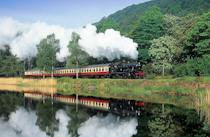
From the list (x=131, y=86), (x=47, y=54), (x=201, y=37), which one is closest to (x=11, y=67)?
(x=47, y=54)

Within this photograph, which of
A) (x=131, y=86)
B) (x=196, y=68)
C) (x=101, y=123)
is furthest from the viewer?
(x=131, y=86)

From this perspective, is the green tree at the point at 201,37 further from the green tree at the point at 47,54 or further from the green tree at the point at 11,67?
the green tree at the point at 11,67

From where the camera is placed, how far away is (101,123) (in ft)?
127

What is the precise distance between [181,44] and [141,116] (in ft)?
148

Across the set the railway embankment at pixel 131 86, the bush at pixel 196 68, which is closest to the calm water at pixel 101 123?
the railway embankment at pixel 131 86

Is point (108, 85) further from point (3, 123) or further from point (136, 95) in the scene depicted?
point (3, 123)

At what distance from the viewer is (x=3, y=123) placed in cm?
3944

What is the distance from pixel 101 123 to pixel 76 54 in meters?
65.3

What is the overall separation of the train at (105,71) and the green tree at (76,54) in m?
2.33

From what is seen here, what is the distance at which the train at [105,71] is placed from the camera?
80312mm

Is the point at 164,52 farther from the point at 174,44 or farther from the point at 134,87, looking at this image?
the point at 134,87

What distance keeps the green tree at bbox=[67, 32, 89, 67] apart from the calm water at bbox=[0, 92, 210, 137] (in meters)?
52.5

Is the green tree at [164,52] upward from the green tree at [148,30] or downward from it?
downward

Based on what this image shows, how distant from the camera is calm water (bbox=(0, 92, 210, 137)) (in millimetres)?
32719
